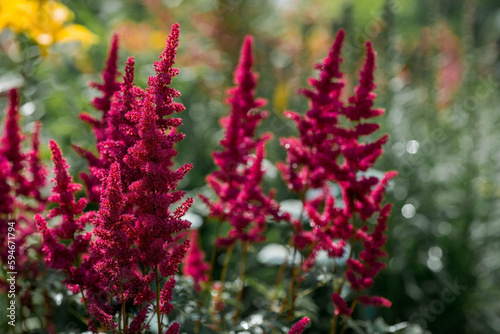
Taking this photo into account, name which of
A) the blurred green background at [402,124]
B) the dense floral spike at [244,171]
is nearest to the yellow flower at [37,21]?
the blurred green background at [402,124]

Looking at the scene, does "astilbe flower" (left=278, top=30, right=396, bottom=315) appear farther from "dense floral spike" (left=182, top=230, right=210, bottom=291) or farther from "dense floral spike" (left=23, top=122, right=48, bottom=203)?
"dense floral spike" (left=23, top=122, right=48, bottom=203)

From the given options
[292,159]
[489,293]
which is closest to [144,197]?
[292,159]

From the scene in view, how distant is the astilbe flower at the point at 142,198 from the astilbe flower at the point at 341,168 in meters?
0.54

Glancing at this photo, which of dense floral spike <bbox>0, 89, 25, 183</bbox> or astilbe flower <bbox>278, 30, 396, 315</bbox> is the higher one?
dense floral spike <bbox>0, 89, 25, 183</bbox>

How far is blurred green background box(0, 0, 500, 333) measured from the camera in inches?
109

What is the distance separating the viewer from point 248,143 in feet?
5.76

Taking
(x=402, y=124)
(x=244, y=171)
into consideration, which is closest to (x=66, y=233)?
(x=244, y=171)

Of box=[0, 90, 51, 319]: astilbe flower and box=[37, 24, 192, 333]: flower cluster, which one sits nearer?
box=[37, 24, 192, 333]: flower cluster

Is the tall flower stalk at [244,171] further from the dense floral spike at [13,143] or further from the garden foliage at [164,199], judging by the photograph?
the dense floral spike at [13,143]

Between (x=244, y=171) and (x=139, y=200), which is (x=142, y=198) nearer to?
(x=139, y=200)

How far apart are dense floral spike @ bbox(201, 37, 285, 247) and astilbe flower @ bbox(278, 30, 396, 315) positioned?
0.10m

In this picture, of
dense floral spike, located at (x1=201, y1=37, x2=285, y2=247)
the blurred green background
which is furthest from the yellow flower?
dense floral spike, located at (x1=201, y1=37, x2=285, y2=247)

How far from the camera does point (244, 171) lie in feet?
5.92

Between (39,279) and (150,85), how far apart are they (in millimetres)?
802
